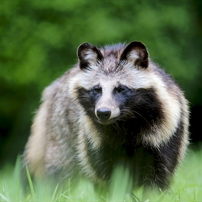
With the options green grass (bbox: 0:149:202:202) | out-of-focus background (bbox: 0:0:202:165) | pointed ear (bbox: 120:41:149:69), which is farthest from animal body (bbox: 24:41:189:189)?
out-of-focus background (bbox: 0:0:202:165)

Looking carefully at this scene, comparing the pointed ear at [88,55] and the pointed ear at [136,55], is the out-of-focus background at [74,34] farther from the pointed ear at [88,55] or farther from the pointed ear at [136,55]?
the pointed ear at [136,55]

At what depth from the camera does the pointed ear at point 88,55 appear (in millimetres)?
4859

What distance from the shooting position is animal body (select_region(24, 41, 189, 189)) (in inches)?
183

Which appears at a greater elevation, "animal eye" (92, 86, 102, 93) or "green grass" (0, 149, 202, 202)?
"animal eye" (92, 86, 102, 93)

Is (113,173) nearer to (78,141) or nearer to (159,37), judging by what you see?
(78,141)

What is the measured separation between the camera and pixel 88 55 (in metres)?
4.94

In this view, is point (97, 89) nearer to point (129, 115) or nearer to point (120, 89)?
point (120, 89)

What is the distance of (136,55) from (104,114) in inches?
28.9

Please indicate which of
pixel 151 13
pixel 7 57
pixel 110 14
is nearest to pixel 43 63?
pixel 7 57

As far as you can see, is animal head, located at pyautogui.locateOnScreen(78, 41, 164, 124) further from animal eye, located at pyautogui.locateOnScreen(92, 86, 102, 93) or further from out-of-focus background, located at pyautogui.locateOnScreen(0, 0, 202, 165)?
out-of-focus background, located at pyautogui.locateOnScreen(0, 0, 202, 165)

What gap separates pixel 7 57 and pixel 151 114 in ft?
14.0

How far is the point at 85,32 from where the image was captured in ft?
26.8

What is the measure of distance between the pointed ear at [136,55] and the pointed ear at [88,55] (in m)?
0.25

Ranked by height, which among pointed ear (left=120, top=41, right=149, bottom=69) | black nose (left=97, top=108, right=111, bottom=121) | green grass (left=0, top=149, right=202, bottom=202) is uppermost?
pointed ear (left=120, top=41, right=149, bottom=69)
